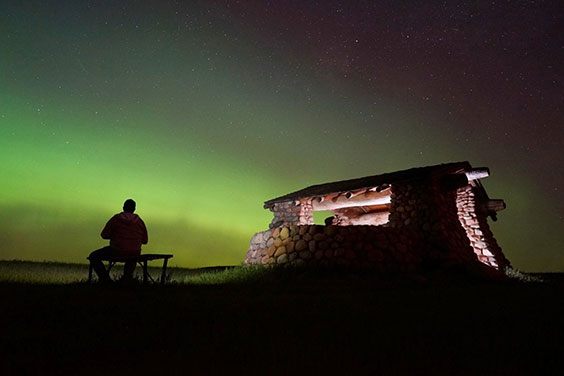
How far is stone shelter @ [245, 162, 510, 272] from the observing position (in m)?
10.3

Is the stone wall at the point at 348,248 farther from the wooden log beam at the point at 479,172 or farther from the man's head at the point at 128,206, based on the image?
the man's head at the point at 128,206

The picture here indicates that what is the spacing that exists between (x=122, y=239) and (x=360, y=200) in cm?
966

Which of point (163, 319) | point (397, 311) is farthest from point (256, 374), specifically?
point (397, 311)

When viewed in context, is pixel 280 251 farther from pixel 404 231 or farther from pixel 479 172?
pixel 479 172

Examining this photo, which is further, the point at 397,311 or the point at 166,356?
the point at 397,311

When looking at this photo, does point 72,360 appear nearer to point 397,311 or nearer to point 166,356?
point 166,356

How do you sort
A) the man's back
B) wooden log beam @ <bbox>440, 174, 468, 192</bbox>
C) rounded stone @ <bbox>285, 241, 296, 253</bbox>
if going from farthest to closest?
wooden log beam @ <bbox>440, 174, 468, 192</bbox> → rounded stone @ <bbox>285, 241, 296, 253</bbox> → the man's back

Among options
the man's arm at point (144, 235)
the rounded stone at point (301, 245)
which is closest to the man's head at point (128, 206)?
the man's arm at point (144, 235)

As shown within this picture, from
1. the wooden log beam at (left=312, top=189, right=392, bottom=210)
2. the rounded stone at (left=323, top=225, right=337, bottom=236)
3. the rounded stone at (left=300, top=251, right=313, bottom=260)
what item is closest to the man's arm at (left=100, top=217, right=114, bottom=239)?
the rounded stone at (left=300, top=251, right=313, bottom=260)

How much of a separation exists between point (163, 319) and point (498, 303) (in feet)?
15.3

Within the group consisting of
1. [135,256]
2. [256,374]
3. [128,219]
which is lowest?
[256,374]

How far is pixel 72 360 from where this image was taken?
2.29 metres

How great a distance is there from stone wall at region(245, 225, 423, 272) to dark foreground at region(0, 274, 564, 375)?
529 cm

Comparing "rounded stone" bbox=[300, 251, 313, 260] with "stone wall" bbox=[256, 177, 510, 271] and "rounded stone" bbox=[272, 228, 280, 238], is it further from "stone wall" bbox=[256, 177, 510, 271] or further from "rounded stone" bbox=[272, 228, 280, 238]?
"rounded stone" bbox=[272, 228, 280, 238]
